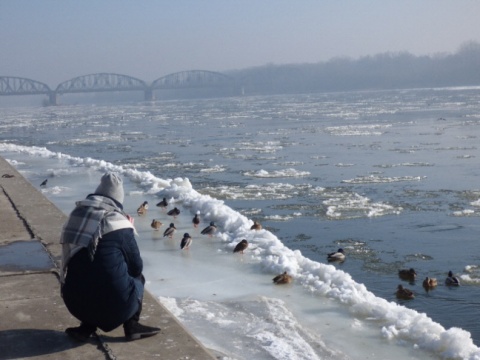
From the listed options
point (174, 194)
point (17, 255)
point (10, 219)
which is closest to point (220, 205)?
point (174, 194)

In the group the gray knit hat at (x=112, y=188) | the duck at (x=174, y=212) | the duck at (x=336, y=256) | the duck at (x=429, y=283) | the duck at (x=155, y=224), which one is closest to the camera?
the gray knit hat at (x=112, y=188)

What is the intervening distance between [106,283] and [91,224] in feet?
1.07

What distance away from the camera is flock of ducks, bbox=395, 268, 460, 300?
6934 millimetres

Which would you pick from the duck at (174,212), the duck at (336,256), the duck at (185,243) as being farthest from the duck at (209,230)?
the duck at (336,256)

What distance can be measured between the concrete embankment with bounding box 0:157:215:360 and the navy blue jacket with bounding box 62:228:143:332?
0.18 metres

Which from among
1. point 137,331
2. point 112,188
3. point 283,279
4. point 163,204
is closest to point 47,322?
point 137,331

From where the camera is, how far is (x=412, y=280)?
24.6 ft

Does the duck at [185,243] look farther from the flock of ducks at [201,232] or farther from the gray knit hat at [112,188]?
the gray knit hat at [112,188]

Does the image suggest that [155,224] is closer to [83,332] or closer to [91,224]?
[83,332]

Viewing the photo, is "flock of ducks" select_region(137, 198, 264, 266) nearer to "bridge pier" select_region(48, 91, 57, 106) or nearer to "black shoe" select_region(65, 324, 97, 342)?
"black shoe" select_region(65, 324, 97, 342)

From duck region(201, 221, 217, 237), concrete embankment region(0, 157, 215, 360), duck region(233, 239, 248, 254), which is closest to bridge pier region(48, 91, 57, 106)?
duck region(201, 221, 217, 237)

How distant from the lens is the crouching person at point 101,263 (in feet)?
13.3

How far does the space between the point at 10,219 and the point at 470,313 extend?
5.09 m

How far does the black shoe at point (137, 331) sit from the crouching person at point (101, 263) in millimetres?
83
